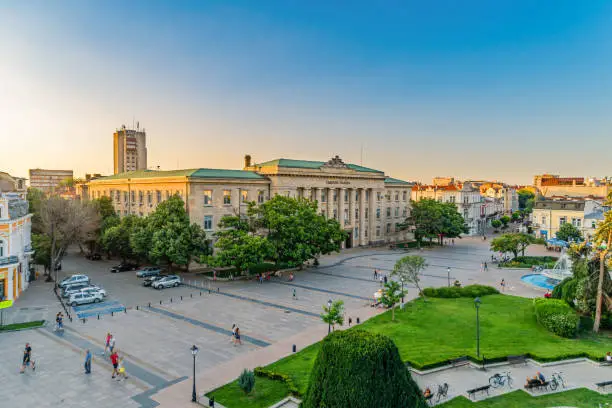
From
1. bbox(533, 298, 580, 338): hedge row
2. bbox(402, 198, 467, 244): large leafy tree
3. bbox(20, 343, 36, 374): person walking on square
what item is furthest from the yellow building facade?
bbox(402, 198, 467, 244): large leafy tree

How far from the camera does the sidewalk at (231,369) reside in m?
19.7

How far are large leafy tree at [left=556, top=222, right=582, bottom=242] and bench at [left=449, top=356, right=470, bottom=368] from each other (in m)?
53.3

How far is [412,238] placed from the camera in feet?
299

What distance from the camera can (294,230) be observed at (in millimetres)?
48281

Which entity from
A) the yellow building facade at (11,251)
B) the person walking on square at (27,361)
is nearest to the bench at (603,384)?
the person walking on square at (27,361)

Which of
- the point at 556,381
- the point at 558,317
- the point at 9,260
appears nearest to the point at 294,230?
the point at 9,260

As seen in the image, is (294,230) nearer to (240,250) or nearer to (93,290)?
(240,250)

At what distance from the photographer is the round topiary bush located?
10969 mm

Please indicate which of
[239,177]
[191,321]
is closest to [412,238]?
[239,177]

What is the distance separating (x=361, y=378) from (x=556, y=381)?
48.3 ft

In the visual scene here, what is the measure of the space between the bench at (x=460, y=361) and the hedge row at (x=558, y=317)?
27.5 feet

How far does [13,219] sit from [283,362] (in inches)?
1192

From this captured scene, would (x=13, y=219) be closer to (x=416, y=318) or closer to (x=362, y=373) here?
(x=416, y=318)

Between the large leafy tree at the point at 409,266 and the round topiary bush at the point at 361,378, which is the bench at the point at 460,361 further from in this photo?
the round topiary bush at the point at 361,378
